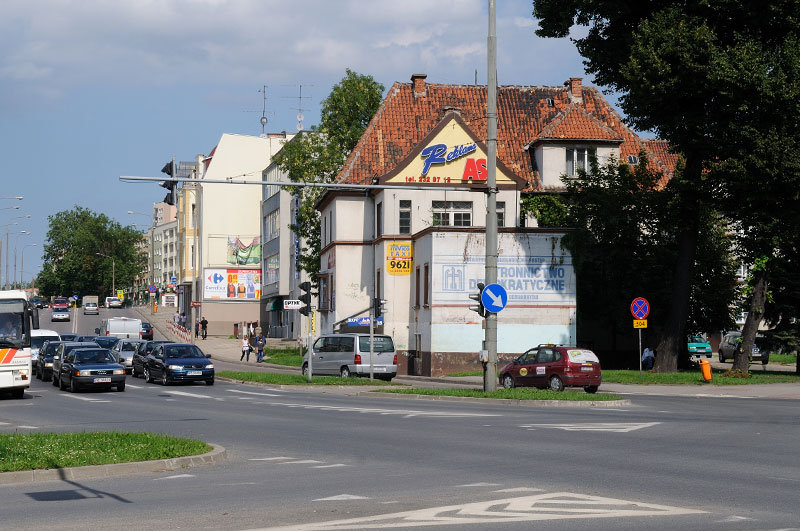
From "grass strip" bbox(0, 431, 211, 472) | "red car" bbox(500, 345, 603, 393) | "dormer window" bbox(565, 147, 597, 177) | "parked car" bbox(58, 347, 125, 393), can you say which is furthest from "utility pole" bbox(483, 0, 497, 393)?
"dormer window" bbox(565, 147, 597, 177)

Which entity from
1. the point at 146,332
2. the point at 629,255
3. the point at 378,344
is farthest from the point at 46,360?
the point at 146,332

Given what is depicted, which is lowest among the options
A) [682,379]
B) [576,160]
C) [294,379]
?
[294,379]

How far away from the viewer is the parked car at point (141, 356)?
4403cm

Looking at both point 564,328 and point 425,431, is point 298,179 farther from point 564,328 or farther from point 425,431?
point 425,431

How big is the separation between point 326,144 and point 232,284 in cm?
3983

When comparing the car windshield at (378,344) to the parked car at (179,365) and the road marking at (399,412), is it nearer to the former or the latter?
the parked car at (179,365)

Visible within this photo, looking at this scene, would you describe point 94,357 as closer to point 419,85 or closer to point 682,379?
point 682,379

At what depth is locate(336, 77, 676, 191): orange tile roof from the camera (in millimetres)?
54469

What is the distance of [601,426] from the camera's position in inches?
808

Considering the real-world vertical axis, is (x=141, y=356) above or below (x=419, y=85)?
below

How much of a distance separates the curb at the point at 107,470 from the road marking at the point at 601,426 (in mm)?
7539

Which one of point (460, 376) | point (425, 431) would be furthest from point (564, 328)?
point (425, 431)

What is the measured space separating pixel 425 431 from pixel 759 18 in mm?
23173

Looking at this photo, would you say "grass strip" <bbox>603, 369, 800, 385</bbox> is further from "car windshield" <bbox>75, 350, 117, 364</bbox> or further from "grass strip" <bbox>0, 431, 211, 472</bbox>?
"grass strip" <bbox>0, 431, 211, 472</bbox>
